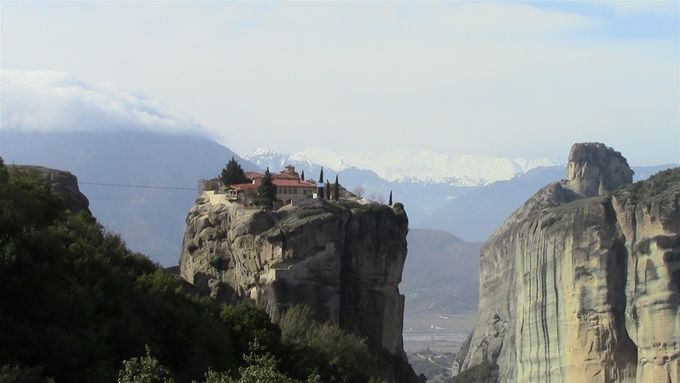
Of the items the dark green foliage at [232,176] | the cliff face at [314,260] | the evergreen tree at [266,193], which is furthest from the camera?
the dark green foliage at [232,176]

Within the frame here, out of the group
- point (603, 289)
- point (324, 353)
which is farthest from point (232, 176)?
point (603, 289)

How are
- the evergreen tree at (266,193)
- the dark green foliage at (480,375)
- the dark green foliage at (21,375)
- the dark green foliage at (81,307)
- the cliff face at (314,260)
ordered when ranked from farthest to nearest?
the dark green foliage at (480,375)
the evergreen tree at (266,193)
the cliff face at (314,260)
the dark green foliage at (81,307)
the dark green foliage at (21,375)

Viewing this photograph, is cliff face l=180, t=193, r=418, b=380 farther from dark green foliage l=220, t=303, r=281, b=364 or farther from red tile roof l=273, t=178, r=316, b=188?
dark green foliage l=220, t=303, r=281, b=364

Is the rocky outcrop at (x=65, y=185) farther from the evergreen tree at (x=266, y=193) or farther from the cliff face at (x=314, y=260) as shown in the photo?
the evergreen tree at (x=266, y=193)

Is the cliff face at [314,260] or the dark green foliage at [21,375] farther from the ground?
the cliff face at [314,260]

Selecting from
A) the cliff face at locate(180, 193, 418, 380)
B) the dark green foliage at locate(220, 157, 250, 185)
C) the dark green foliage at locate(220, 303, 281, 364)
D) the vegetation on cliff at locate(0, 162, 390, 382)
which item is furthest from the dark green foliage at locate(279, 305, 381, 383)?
the dark green foliage at locate(220, 157, 250, 185)

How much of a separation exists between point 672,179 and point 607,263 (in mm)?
13213

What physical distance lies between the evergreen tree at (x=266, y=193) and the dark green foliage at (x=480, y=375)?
87.0 meters

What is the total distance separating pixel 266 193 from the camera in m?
76.5

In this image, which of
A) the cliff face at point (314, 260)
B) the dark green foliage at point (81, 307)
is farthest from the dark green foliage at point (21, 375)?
the cliff face at point (314, 260)

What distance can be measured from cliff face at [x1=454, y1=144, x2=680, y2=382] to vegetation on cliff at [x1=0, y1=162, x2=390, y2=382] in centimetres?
7525

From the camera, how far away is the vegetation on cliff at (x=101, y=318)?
109 feet

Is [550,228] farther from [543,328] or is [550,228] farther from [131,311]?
[131,311]

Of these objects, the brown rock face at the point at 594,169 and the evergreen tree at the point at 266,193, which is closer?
the evergreen tree at the point at 266,193
